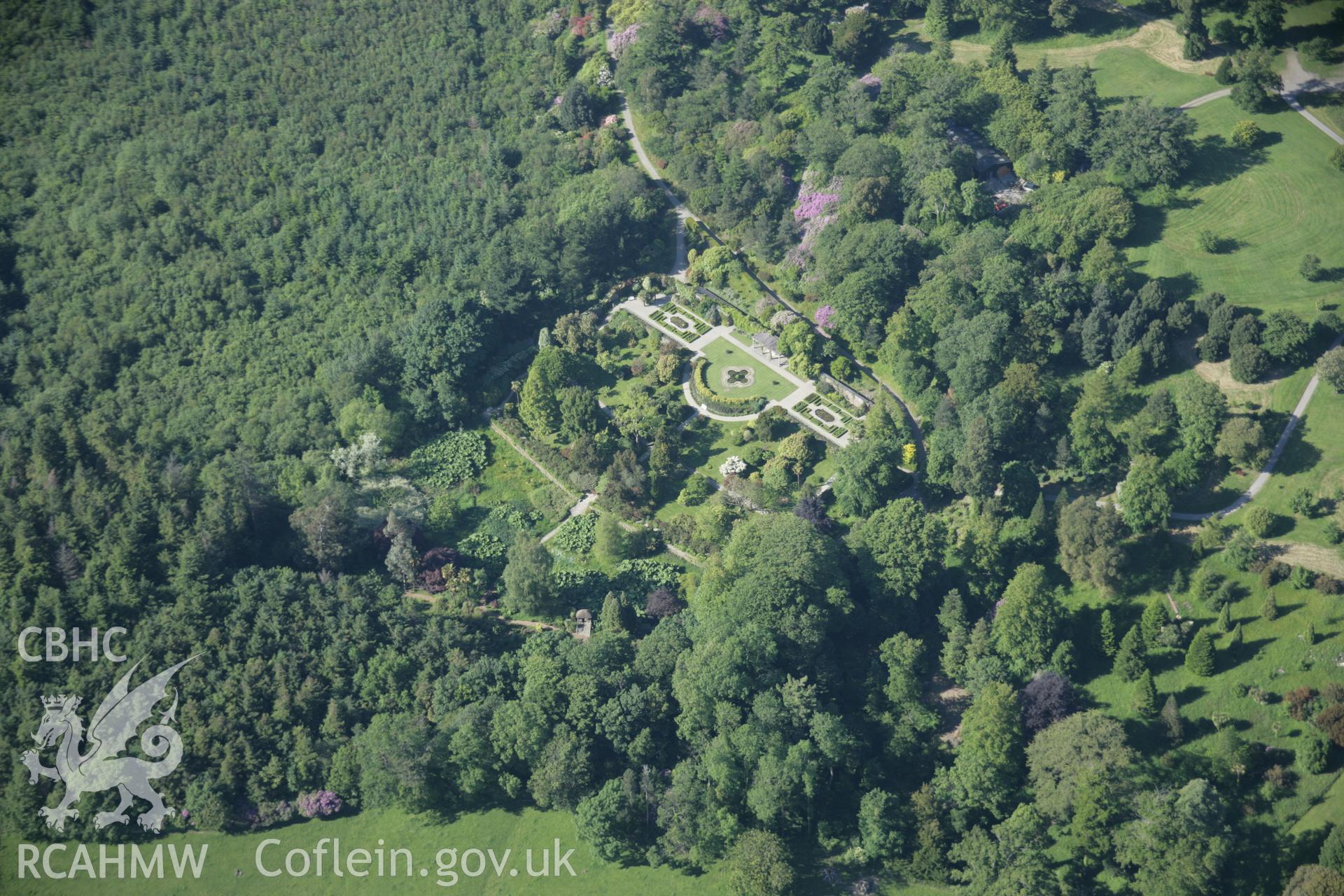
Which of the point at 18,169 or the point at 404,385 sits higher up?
the point at 18,169

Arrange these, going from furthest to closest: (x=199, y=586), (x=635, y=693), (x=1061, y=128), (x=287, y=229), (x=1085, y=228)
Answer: (x=287, y=229) < (x=1061, y=128) < (x=1085, y=228) < (x=199, y=586) < (x=635, y=693)

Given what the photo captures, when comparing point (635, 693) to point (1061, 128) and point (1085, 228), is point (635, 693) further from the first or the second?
point (1061, 128)

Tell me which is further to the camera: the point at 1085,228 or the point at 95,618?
the point at 1085,228

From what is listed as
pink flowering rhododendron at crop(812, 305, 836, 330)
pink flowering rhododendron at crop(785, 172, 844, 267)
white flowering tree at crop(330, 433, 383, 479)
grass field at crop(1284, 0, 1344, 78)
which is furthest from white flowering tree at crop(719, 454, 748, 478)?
grass field at crop(1284, 0, 1344, 78)

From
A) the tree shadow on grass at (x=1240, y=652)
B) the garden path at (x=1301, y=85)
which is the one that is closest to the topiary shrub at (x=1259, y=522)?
the tree shadow on grass at (x=1240, y=652)

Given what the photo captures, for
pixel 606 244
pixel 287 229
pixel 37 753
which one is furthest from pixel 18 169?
pixel 37 753

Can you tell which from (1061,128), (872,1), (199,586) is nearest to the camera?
(199,586)

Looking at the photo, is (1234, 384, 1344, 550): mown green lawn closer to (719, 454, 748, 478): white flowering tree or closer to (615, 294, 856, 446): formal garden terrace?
(615, 294, 856, 446): formal garden terrace

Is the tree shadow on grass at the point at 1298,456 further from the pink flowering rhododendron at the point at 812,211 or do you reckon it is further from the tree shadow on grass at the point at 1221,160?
the pink flowering rhododendron at the point at 812,211
